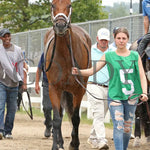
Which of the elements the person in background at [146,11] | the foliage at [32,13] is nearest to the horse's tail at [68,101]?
the person in background at [146,11]

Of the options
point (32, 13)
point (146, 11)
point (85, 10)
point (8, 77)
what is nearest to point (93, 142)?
point (8, 77)

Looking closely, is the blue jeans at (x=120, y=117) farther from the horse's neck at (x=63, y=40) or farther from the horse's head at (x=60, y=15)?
the horse's neck at (x=63, y=40)

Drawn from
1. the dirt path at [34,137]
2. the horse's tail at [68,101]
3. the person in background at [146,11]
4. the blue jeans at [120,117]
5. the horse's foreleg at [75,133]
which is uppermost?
the person in background at [146,11]

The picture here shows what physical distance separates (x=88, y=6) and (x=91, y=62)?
15.5 meters

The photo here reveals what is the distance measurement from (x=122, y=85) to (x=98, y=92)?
283cm

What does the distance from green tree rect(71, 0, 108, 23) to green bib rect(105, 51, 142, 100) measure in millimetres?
17527

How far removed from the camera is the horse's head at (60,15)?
7.77 m

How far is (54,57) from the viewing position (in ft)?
28.3

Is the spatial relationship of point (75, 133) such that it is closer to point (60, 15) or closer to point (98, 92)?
point (98, 92)

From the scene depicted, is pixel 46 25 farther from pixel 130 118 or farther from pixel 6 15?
pixel 130 118

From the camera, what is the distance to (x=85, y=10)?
2505 cm

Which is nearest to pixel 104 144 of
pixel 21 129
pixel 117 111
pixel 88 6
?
pixel 117 111

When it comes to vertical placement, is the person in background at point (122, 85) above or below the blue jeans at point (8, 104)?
above

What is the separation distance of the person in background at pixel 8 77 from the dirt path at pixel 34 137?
39 centimetres
